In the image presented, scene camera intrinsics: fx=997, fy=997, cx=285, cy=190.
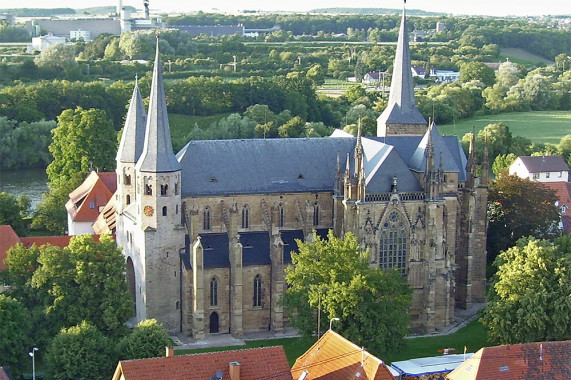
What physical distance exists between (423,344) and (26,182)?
254 ft

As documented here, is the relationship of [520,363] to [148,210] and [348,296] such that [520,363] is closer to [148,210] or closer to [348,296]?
[348,296]

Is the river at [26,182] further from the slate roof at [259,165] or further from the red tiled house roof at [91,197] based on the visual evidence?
the slate roof at [259,165]

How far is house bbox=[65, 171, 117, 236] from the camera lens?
96.3 m

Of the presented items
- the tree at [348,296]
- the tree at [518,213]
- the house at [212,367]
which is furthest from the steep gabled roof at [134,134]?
the tree at [518,213]

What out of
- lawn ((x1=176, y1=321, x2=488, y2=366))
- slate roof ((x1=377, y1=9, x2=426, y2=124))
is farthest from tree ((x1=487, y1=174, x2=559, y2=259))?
lawn ((x1=176, y1=321, x2=488, y2=366))

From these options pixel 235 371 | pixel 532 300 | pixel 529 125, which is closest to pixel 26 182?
pixel 532 300

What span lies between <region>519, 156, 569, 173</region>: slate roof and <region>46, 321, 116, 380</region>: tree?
72693 mm

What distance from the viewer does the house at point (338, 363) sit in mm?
53750

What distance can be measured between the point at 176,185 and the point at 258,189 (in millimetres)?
7278

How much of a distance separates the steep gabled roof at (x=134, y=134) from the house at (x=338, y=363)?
2803 centimetres

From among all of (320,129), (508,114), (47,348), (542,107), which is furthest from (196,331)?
(542,107)

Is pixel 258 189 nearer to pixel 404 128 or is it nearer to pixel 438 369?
pixel 404 128

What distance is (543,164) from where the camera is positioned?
121750 mm

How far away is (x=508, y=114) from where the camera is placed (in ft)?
613
